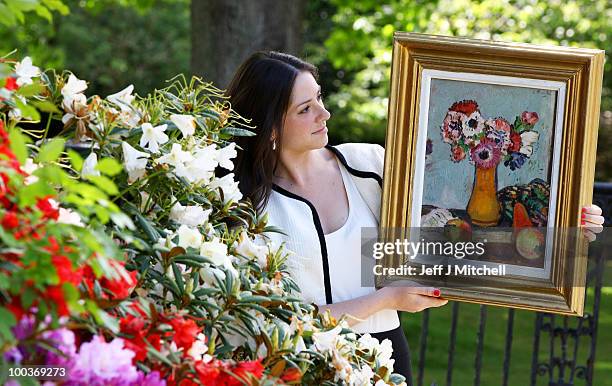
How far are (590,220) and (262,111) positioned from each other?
1.02 meters

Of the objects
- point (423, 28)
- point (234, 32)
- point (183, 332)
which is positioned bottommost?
point (183, 332)

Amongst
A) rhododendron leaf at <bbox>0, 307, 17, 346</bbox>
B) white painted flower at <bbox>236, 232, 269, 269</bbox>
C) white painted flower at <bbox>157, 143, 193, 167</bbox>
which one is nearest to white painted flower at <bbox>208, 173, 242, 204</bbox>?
white painted flower at <bbox>236, 232, 269, 269</bbox>

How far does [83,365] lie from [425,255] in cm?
149

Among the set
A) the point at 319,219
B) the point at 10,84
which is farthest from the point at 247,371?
the point at 319,219

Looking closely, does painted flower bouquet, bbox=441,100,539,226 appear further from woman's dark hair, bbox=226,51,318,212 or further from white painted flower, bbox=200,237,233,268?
white painted flower, bbox=200,237,233,268

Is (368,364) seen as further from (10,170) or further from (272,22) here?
(272,22)

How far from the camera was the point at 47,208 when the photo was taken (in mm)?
1601

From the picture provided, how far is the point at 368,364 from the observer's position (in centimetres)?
236

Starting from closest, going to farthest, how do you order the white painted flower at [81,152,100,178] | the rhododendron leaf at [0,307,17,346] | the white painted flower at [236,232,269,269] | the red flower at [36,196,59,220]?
1. the rhododendron leaf at [0,307,17,346]
2. the red flower at [36,196,59,220]
3. the white painted flower at [81,152,100,178]
4. the white painted flower at [236,232,269,269]

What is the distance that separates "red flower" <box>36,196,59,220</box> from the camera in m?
1.59

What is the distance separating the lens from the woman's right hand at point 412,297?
280 cm

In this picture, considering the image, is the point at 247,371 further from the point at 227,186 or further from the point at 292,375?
the point at 227,186

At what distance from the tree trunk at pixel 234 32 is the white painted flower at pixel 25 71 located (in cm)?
387

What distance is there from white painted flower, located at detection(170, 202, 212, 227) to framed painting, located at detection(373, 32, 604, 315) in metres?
0.76
